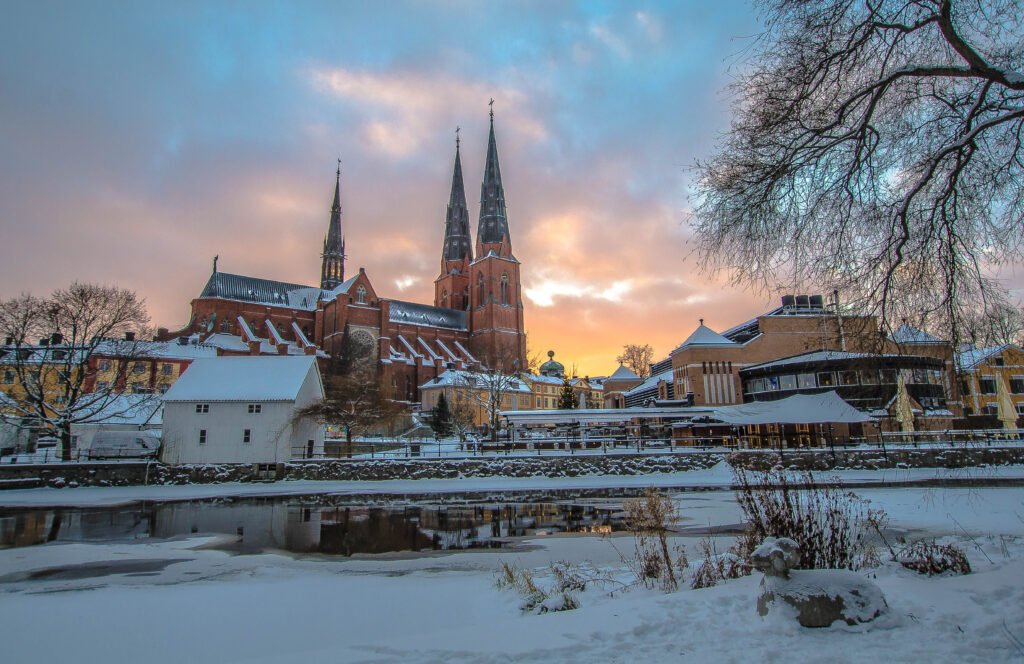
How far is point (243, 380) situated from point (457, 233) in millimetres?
69838

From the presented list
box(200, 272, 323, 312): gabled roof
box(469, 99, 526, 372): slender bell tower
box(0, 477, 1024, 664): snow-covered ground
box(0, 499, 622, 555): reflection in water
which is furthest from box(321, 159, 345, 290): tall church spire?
box(0, 477, 1024, 664): snow-covered ground

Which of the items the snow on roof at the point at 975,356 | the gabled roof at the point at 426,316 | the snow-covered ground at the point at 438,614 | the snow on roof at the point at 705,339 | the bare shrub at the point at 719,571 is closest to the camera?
the snow-covered ground at the point at 438,614

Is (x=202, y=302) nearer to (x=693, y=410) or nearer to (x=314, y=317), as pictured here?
(x=314, y=317)

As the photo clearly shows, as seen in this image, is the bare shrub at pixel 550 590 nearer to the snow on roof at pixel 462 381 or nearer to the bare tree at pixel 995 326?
the bare tree at pixel 995 326

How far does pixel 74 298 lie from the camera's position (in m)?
29.8

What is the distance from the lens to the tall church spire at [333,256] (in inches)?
3477

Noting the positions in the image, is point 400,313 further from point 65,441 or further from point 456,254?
point 65,441

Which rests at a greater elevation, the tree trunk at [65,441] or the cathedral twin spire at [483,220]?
the cathedral twin spire at [483,220]

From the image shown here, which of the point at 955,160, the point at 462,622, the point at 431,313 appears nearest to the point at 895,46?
the point at 955,160

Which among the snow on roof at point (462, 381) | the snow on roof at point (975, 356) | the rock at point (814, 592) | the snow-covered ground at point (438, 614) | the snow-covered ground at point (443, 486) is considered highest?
the snow on roof at point (462, 381)

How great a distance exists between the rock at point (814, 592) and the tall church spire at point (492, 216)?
274 feet

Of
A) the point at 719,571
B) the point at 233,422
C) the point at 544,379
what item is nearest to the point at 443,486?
the point at 233,422

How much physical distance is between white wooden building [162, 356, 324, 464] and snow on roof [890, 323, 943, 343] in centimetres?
2651

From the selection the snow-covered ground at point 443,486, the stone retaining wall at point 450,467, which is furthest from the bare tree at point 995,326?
the stone retaining wall at point 450,467
